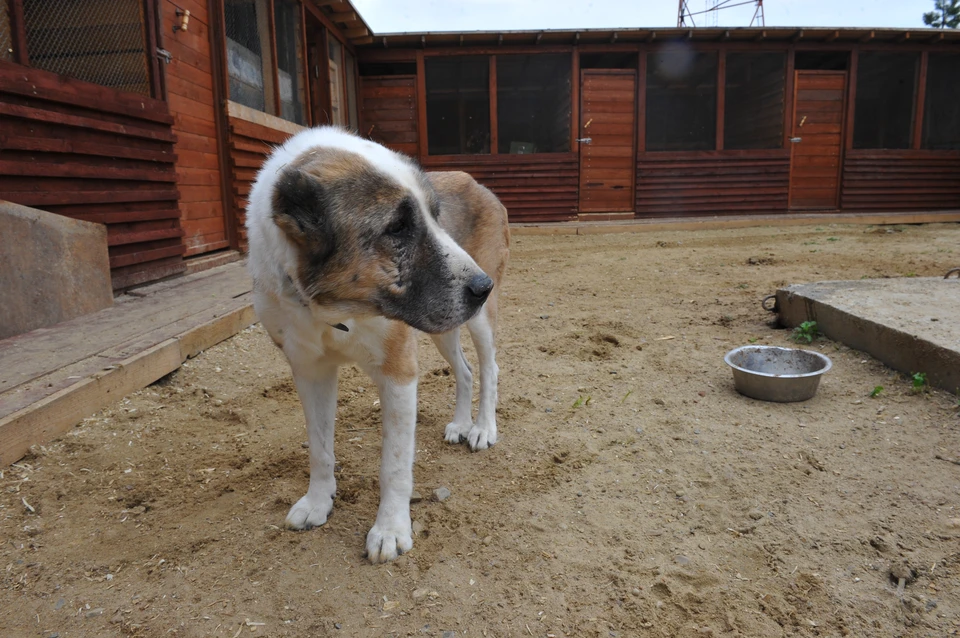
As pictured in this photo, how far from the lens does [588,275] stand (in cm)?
719

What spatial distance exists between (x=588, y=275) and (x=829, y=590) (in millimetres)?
5548

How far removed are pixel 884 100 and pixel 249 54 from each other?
17.0 meters

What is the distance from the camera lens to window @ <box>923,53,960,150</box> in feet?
49.2

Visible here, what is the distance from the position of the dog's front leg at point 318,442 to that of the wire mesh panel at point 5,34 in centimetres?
374

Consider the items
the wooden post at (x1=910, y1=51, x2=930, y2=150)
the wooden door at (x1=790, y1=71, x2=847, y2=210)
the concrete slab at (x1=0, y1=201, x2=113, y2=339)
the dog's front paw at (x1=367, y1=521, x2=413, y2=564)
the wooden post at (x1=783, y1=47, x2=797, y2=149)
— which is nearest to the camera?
the dog's front paw at (x1=367, y1=521, x2=413, y2=564)

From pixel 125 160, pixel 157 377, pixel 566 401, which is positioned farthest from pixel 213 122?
pixel 566 401

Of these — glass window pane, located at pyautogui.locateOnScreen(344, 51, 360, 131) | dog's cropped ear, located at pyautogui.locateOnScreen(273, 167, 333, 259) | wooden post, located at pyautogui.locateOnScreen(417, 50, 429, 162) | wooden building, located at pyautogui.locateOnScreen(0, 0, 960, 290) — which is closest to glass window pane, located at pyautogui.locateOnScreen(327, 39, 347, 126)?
wooden building, located at pyautogui.locateOnScreen(0, 0, 960, 290)

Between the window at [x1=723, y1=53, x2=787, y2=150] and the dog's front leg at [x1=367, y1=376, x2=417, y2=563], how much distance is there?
1421 centimetres

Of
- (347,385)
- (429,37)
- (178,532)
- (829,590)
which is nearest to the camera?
(829,590)

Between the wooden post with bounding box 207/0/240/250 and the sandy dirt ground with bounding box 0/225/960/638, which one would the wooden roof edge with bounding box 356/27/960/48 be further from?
the sandy dirt ground with bounding box 0/225/960/638

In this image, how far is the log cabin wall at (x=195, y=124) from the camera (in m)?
6.09

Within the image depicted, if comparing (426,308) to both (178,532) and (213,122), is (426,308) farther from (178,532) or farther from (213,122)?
(213,122)

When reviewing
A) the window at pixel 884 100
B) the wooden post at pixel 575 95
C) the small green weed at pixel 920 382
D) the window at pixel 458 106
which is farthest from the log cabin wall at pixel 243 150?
the window at pixel 884 100

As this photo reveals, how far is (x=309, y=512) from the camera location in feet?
7.52
